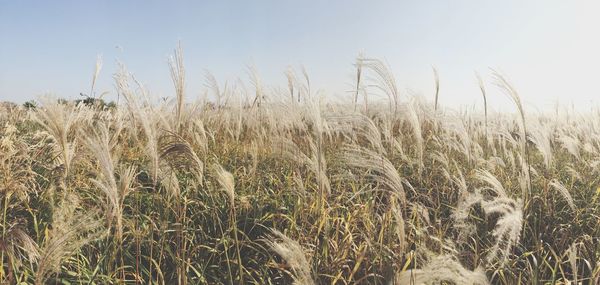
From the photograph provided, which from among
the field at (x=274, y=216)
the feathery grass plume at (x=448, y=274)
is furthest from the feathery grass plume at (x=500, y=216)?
the feathery grass plume at (x=448, y=274)

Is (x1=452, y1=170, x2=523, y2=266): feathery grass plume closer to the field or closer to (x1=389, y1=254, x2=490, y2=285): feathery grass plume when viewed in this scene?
the field

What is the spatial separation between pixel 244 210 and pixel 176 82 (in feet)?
4.05

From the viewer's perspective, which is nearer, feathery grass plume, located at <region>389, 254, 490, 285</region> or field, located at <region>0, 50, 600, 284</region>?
feathery grass plume, located at <region>389, 254, 490, 285</region>

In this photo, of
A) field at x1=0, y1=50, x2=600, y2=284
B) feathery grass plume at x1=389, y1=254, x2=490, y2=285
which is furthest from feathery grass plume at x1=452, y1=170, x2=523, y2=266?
feathery grass plume at x1=389, y1=254, x2=490, y2=285

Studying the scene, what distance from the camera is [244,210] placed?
10.6 ft

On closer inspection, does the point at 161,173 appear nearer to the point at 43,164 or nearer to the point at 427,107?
the point at 43,164

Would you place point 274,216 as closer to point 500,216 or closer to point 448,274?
point 500,216

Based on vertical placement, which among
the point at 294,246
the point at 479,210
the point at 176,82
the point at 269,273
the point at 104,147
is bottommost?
the point at 269,273

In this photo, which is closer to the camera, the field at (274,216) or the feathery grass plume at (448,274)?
the feathery grass plume at (448,274)

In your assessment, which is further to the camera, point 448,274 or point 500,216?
point 500,216

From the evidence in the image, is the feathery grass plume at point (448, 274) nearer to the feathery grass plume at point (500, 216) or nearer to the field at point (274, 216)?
the field at point (274, 216)

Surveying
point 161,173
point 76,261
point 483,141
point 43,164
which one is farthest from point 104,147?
point 483,141

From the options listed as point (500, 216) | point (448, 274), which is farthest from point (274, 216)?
point (448, 274)

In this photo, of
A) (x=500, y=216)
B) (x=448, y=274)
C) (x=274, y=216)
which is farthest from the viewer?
(x=274, y=216)
